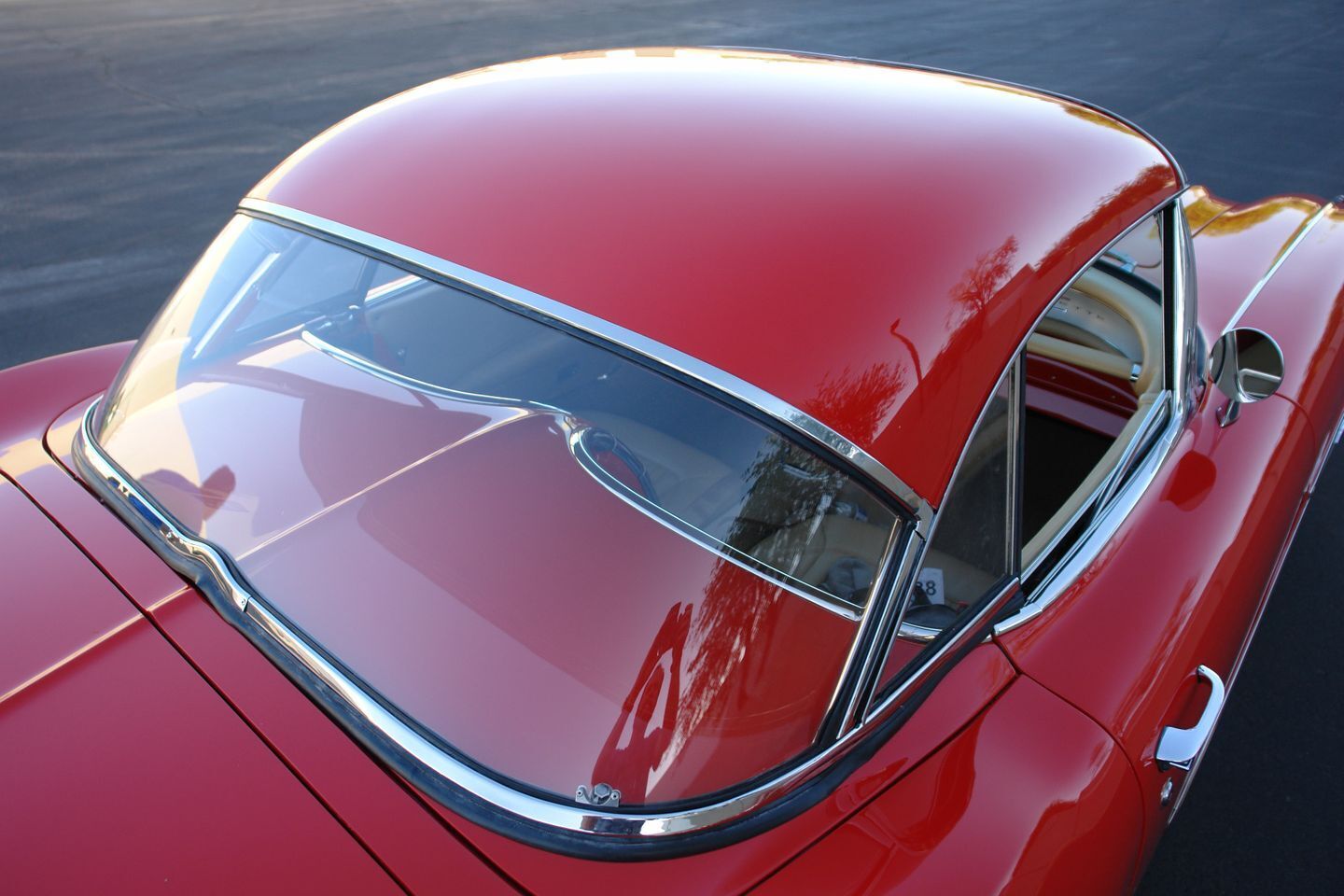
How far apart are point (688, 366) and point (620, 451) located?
0.22m

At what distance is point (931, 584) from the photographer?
150 centimetres

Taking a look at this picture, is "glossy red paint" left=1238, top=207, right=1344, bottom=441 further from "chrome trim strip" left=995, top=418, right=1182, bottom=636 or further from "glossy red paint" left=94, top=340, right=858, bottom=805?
"glossy red paint" left=94, top=340, right=858, bottom=805

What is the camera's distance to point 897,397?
1.25 metres

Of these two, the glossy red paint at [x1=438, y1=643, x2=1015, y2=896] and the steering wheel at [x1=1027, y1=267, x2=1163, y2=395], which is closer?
the glossy red paint at [x1=438, y1=643, x2=1015, y2=896]

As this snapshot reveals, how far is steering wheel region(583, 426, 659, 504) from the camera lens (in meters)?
1.38

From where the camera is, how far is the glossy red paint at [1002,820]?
1152 millimetres

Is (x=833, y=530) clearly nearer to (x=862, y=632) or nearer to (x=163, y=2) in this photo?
(x=862, y=632)

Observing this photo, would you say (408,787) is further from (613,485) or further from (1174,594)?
(1174,594)

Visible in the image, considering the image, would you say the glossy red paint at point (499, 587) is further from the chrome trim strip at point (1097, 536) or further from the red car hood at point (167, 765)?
the chrome trim strip at point (1097, 536)

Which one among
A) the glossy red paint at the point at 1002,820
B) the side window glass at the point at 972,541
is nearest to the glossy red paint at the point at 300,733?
the glossy red paint at the point at 1002,820

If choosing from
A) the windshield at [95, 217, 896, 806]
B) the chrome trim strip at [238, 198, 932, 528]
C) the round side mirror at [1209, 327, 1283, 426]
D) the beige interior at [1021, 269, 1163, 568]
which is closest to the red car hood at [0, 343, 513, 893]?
the windshield at [95, 217, 896, 806]

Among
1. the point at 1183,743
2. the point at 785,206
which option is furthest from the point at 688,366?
the point at 1183,743

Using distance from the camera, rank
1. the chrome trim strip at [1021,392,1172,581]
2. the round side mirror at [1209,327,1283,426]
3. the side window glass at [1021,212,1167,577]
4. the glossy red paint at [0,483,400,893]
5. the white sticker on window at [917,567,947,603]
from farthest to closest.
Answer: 1. the side window glass at [1021,212,1167,577]
2. the round side mirror at [1209,327,1283,426]
3. the chrome trim strip at [1021,392,1172,581]
4. the white sticker on window at [917,567,947,603]
5. the glossy red paint at [0,483,400,893]

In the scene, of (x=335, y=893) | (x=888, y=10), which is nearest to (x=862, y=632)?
(x=335, y=893)
